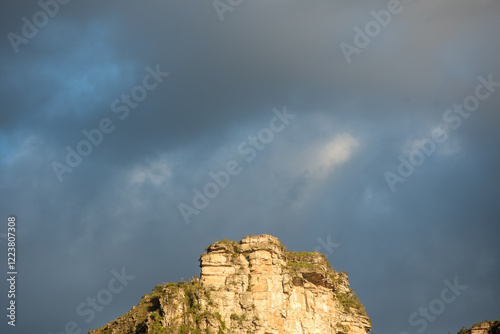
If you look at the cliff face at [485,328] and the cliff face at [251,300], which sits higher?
the cliff face at [251,300]

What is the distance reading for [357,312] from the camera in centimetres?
13538

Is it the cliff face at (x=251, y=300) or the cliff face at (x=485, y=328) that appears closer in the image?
the cliff face at (x=251, y=300)

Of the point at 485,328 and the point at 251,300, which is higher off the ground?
the point at 251,300

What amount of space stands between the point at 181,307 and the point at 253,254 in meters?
15.0

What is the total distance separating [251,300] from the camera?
409 ft

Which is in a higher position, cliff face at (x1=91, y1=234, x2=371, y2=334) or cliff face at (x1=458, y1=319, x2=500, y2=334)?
cliff face at (x1=91, y1=234, x2=371, y2=334)

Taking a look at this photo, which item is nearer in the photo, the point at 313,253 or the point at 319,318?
the point at 319,318

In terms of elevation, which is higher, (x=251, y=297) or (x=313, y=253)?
(x=313, y=253)

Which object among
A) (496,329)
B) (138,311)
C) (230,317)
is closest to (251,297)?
Answer: (230,317)

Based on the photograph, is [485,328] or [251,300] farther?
[485,328]

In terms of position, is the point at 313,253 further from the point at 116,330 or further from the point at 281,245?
the point at 116,330

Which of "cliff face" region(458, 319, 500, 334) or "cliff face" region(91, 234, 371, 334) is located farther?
"cliff face" region(458, 319, 500, 334)

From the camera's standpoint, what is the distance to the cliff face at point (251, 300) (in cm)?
12088

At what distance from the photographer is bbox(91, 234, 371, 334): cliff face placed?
12088cm
